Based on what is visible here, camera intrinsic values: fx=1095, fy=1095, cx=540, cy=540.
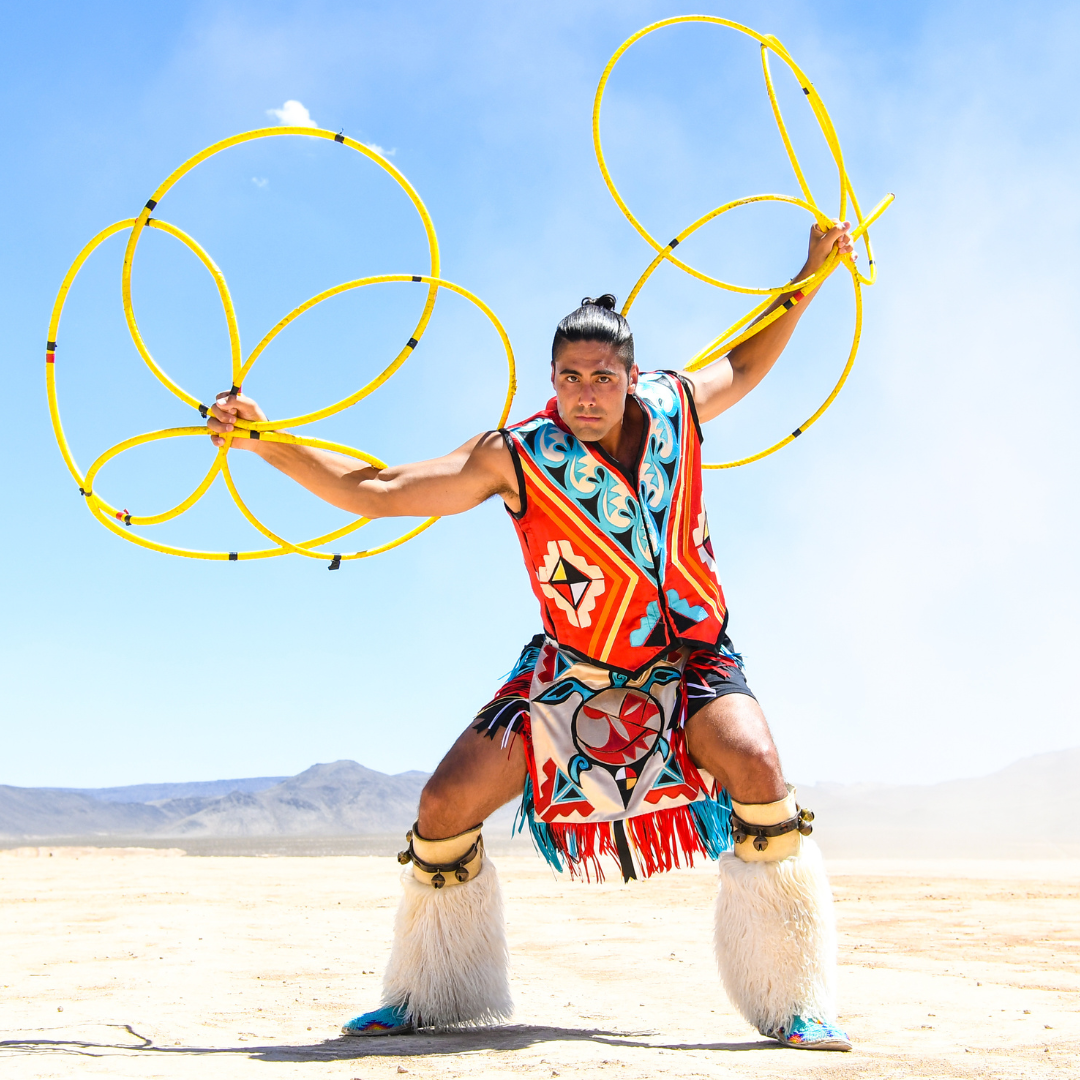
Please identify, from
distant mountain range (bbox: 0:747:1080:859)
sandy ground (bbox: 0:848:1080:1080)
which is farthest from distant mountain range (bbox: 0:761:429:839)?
sandy ground (bbox: 0:848:1080:1080)

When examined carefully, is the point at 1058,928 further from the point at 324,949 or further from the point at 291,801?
the point at 291,801

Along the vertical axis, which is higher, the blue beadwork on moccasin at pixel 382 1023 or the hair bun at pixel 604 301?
the hair bun at pixel 604 301

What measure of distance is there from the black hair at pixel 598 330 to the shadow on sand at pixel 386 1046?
8.41 feet

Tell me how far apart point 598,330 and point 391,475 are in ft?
3.33

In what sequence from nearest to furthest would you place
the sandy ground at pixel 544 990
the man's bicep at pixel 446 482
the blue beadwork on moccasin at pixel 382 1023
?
the sandy ground at pixel 544 990 < the blue beadwork on moccasin at pixel 382 1023 < the man's bicep at pixel 446 482

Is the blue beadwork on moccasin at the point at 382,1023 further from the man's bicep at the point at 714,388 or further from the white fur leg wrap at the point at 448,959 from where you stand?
the man's bicep at the point at 714,388

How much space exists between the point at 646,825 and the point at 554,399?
5.98ft

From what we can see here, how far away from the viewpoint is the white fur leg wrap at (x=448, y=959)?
165 inches

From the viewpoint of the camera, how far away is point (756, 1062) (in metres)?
3.35

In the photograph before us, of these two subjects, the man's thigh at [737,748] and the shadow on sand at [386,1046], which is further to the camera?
the man's thigh at [737,748]

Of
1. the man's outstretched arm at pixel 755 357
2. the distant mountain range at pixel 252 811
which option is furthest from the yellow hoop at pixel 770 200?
the distant mountain range at pixel 252 811

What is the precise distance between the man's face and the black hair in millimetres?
30

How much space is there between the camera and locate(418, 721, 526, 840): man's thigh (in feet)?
13.8

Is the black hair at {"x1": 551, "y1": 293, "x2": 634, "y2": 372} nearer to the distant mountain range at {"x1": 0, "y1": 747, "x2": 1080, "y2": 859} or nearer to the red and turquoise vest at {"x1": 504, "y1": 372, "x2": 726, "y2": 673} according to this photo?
the red and turquoise vest at {"x1": 504, "y1": 372, "x2": 726, "y2": 673}
